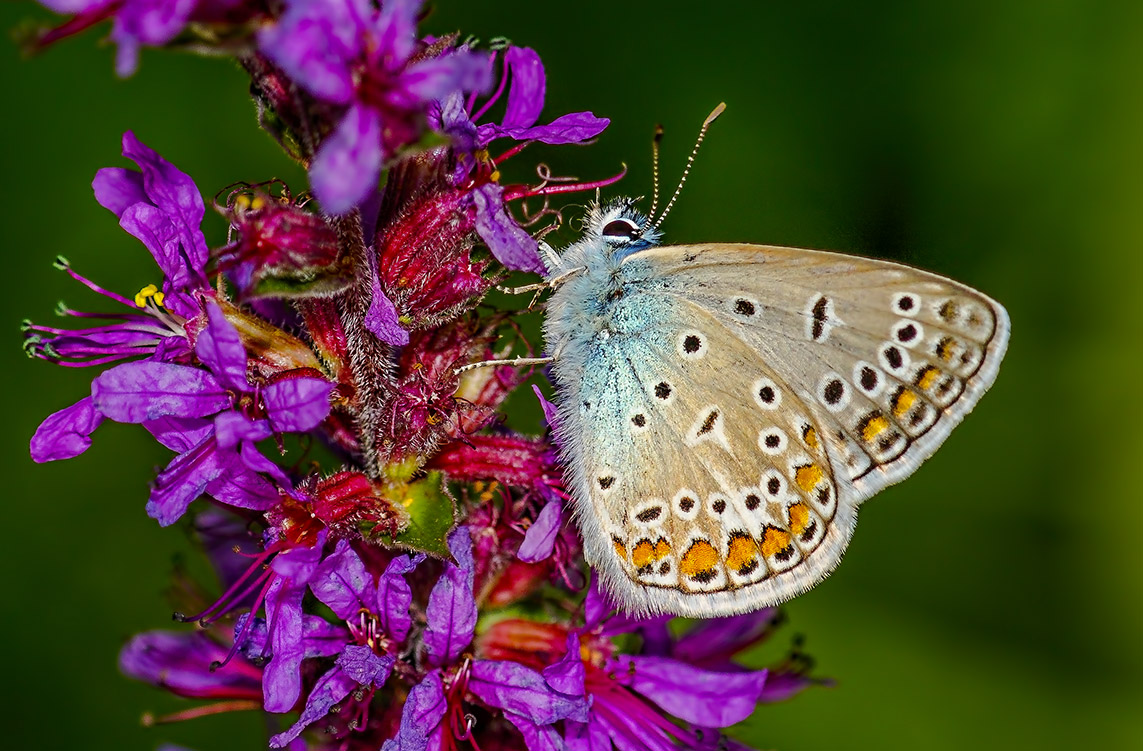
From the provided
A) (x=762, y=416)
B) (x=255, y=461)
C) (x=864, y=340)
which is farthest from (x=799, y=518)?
(x=255, y=461)

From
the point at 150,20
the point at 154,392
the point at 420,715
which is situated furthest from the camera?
the point at 420,715

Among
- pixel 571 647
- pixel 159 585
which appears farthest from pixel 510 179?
pixel 571 647

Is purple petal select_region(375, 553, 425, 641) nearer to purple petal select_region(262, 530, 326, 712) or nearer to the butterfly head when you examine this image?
purple petal select_region(262, 530, 326, 712)

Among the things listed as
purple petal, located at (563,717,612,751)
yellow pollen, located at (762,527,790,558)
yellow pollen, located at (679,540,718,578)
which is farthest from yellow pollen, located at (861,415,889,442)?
purple petal, located at (563,717,612,751)

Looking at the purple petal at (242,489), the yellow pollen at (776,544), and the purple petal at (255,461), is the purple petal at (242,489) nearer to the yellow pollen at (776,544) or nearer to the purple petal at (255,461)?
the purple petal at (255,461)

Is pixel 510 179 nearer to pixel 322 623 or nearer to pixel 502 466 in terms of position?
pixel 502 466

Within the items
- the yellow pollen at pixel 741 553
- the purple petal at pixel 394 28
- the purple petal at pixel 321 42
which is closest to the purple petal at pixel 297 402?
the purple petal at pixel 321 42

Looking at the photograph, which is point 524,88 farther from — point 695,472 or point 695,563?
point 695,563
